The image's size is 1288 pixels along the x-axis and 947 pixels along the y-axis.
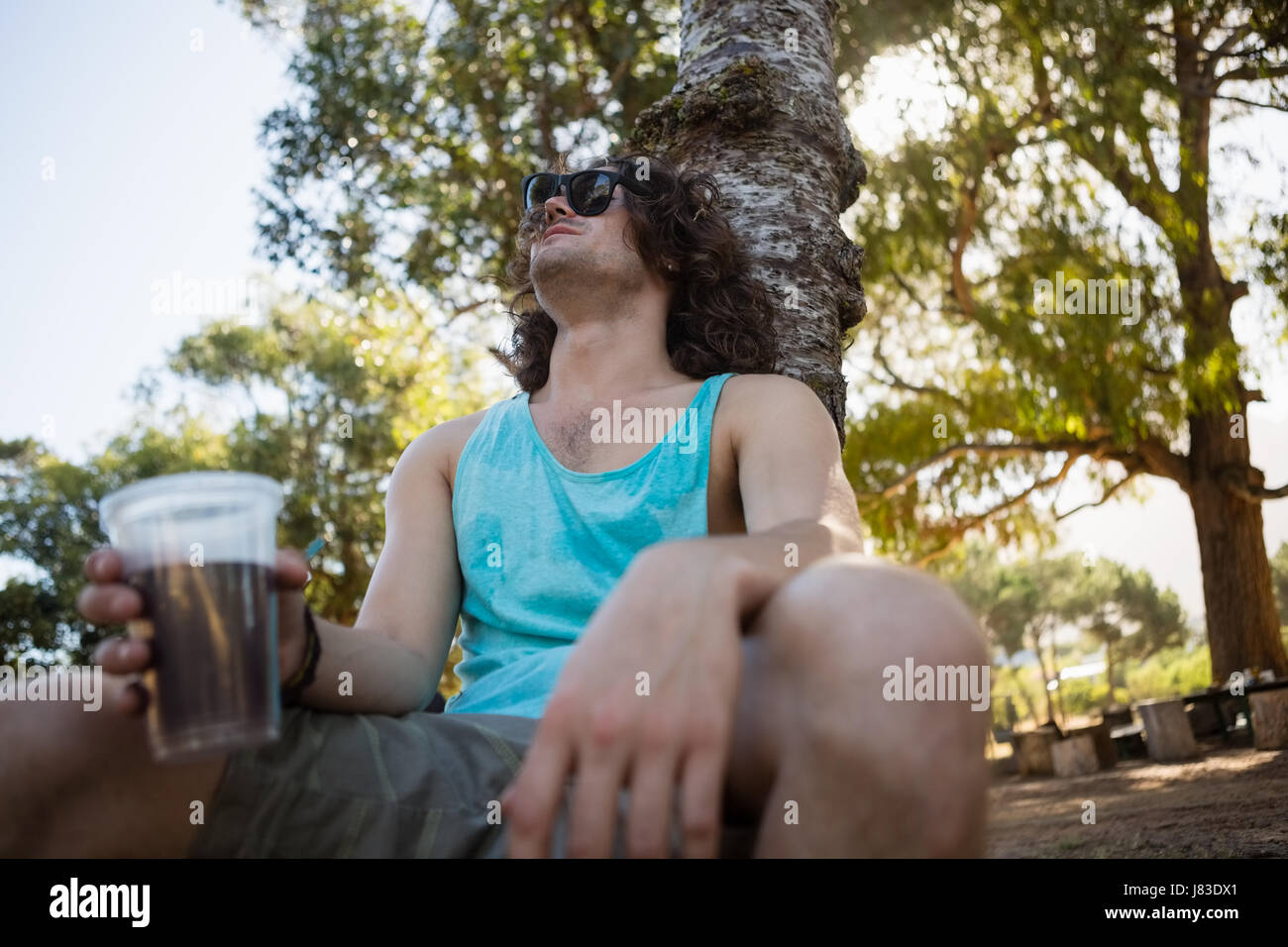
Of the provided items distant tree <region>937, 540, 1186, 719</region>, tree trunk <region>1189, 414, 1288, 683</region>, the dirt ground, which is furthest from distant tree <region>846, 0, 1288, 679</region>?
distant tree <region>937, 540, 1186, 719</region>

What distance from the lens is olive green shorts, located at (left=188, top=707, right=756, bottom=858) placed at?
1093 millimetres

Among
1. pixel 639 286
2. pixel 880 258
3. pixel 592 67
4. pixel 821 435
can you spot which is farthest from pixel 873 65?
pixel 821 435

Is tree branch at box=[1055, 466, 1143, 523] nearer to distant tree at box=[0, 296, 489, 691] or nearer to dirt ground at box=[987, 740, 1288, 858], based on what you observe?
dirt ground at box=[987, 740, 1288, 858]

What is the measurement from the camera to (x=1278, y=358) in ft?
28.5

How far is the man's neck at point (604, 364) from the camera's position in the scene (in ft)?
6.89

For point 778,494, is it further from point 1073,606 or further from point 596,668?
point 1073,606

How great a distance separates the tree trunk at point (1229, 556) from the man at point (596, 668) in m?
9.83

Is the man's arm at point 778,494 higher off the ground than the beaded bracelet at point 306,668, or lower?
higher

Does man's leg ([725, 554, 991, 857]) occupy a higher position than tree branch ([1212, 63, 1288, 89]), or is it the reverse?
tree branch ([1212, 63, 1288, 89])

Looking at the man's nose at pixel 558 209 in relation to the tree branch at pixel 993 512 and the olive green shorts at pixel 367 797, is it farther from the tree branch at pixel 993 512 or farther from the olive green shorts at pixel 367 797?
the tree branch at pixel 993 512

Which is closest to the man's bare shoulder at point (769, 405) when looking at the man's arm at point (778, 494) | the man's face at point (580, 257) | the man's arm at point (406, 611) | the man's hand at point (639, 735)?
the man's arm at point (778, 494)

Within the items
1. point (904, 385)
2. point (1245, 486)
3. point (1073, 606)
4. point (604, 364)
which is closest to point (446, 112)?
point (904, 385)

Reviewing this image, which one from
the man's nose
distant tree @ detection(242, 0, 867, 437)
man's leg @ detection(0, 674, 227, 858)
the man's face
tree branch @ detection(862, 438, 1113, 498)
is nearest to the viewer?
man's leg @ detection(0, 674, 227, 858)

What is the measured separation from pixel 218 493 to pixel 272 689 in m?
0.21
